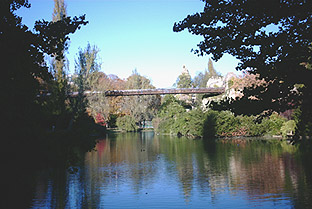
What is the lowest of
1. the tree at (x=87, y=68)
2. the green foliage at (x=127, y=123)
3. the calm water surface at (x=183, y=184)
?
the calm water surface at (x=183, y=184)

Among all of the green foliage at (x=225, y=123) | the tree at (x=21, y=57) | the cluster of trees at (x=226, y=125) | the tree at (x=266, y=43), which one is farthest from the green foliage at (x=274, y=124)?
the tree at (x=21, y=57)

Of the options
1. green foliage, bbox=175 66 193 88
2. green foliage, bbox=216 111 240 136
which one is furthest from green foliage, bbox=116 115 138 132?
green foliage, bbox=175 66 193 88

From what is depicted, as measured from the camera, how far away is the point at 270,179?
959cm

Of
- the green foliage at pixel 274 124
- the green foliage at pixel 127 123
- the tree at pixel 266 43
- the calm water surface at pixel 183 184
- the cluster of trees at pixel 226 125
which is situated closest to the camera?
the tree at pixel 266 43

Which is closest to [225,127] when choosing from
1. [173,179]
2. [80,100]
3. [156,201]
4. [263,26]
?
[80,100]

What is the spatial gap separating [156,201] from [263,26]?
15.9ft

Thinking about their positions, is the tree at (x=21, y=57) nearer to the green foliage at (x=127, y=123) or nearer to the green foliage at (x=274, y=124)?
the green foliage at (x=274, y=124)

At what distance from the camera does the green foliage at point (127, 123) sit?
144 ft

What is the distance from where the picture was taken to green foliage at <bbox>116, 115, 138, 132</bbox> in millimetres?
43784

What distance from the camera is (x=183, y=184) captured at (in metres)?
9.44

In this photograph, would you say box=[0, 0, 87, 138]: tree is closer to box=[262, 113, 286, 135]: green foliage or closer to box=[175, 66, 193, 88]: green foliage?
box=[262, 113, 286, 135]: green foliage

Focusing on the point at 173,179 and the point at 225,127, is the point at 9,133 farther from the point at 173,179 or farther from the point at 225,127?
the point at 225,127

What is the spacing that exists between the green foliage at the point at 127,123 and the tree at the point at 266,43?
1531 inches

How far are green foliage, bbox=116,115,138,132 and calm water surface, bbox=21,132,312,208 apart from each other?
2974cm
